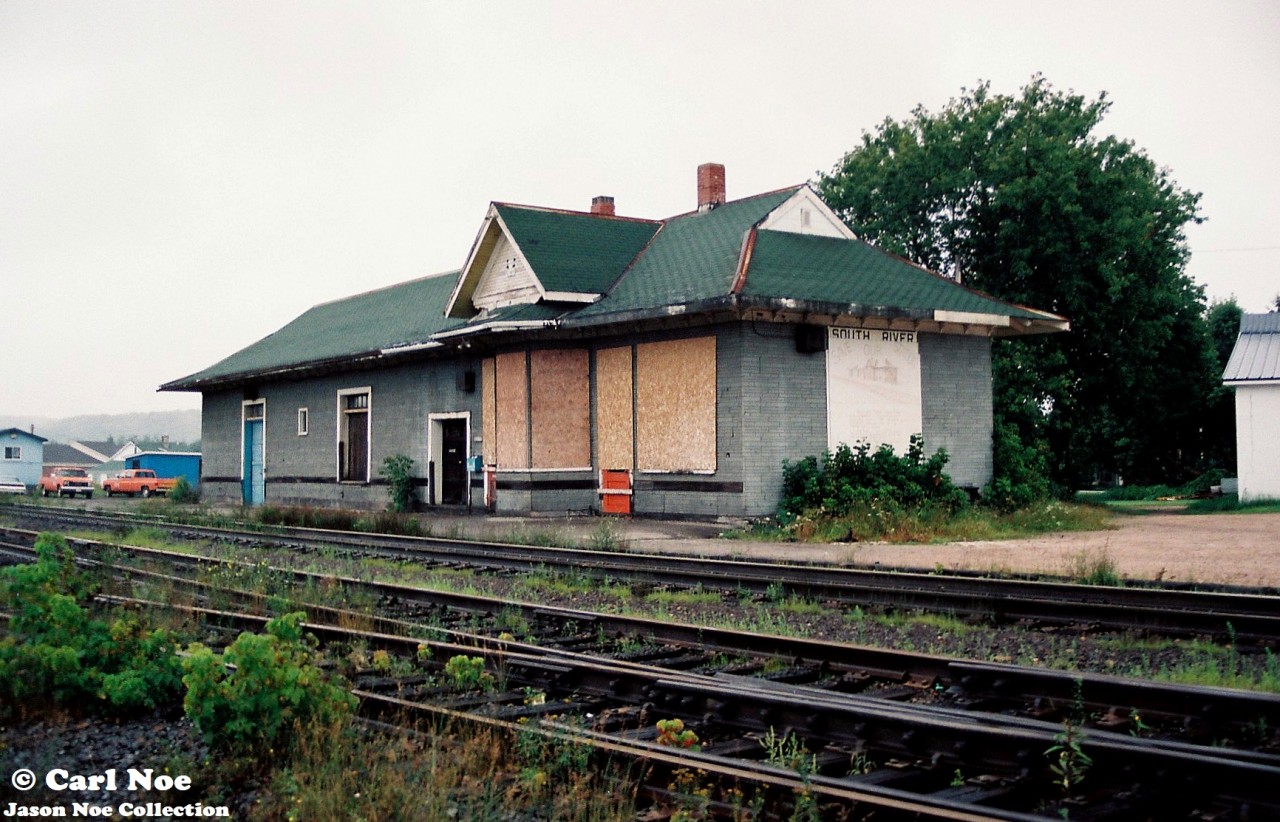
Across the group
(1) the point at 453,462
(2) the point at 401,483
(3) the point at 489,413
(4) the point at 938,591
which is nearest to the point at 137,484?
(2) the point at 401,483

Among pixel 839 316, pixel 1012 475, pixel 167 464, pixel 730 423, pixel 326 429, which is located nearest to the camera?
pixel 730 423

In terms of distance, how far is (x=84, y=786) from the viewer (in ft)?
18.2

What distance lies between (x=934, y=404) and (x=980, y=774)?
1939 cm

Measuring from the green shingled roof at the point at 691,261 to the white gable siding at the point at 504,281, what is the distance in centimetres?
190

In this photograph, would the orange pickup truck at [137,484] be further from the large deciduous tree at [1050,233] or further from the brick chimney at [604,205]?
the large deciduous tree at [1050,233]

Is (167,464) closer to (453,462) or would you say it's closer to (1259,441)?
(453,462)

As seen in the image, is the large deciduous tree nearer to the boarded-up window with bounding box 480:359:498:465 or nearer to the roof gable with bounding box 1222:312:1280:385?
the roof gable with bounding box 1222:312:1280:385

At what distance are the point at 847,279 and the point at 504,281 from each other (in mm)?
8057

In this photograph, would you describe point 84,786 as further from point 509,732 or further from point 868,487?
point 868,487

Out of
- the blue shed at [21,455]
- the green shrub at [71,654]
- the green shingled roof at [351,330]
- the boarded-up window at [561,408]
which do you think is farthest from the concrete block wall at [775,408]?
the blue shed at [21,455]

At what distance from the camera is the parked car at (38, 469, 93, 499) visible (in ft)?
175

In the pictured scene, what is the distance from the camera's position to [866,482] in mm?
21953

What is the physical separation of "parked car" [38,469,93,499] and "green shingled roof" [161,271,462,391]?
52.5 ft

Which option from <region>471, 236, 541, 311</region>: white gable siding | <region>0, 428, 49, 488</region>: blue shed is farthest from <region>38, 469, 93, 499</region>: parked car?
<region>471, 236, 541, 311</region>: white gable siding
